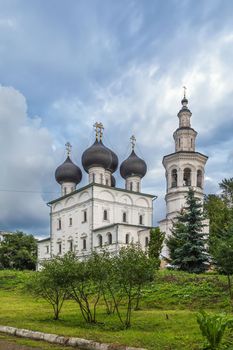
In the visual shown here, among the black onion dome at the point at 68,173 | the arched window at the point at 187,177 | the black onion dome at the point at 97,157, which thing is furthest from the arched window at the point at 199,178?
the black onion dome at the point at 68,173

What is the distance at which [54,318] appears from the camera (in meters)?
15.3

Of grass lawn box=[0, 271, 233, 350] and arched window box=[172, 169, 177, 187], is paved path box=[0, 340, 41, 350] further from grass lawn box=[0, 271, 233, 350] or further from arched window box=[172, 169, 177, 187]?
arched window box=[172, 169, 177, 187]

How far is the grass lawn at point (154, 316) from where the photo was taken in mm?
10250

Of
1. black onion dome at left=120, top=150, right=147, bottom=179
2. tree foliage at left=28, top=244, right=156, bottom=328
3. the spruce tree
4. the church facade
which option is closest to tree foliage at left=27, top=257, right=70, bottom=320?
tree foliage at left=28, top=244, right=156, bottom=328

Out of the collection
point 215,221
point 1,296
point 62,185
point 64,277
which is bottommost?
point 1,296

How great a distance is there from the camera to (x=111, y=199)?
45.9 m

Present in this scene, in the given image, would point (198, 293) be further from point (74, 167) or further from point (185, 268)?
point (74, 167)

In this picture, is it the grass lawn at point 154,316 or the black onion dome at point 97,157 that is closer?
the grass lawn at point 154,316

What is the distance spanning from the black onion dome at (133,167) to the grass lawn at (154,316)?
24.7 meters

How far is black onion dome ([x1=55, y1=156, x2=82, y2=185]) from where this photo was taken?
50875 millimetres

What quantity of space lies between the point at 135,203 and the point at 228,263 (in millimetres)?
30376

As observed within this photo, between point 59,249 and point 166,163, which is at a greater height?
point 166,163

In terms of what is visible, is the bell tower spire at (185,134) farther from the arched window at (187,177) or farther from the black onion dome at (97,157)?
→ the black onion dome at (97,157)

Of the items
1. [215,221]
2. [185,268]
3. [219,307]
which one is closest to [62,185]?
[215,221]
